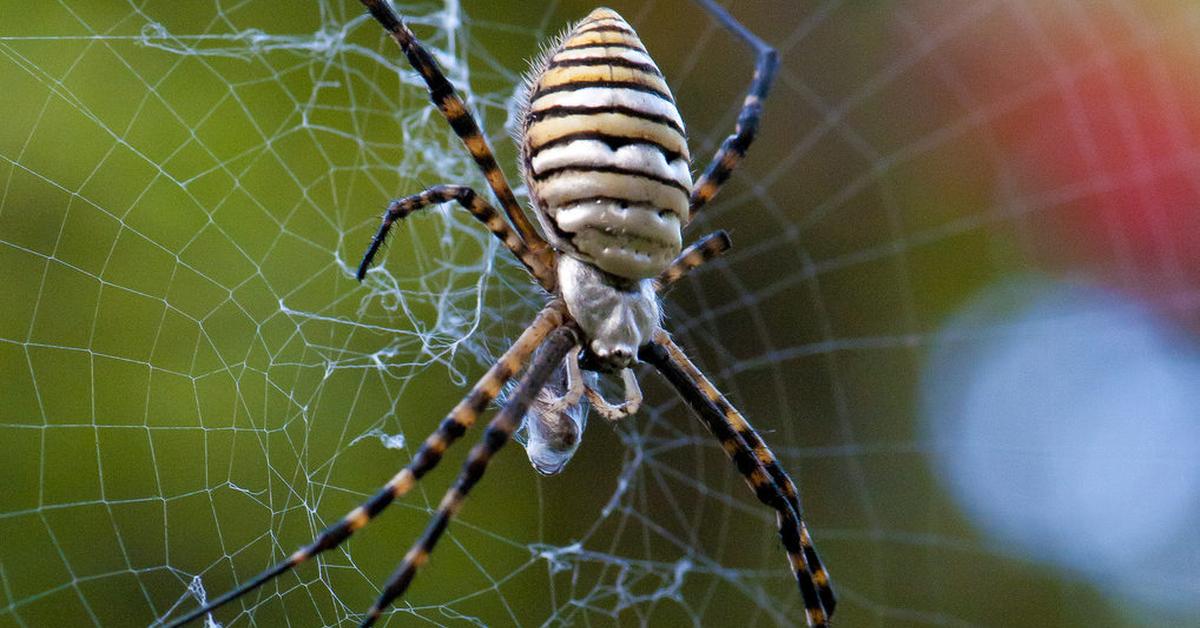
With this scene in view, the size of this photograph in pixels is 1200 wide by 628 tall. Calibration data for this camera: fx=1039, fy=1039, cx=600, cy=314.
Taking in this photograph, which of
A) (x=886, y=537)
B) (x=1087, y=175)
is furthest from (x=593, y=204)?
(x=1087, y=175)

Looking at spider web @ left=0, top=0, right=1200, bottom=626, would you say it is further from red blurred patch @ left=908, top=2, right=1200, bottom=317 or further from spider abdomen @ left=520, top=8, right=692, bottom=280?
spider abdomen @ left=520, top=8, right=692, bottom=280

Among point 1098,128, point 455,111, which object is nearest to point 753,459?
point 455,111

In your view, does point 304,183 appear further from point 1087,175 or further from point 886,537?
point 1087,175

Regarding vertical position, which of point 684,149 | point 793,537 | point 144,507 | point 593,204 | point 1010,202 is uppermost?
point 1010,202

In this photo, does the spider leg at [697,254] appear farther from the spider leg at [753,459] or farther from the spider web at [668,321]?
the spider web at [668,321]

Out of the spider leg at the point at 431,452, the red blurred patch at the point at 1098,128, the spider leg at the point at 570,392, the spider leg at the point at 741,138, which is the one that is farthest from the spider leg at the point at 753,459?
the red blurred patch at the point at 1098,128

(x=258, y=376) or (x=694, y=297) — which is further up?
(x=694, y=297)

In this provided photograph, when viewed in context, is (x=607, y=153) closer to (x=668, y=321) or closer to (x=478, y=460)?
(x=478, y=460)
